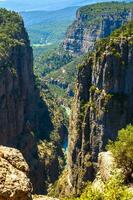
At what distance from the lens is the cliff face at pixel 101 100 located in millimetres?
110438

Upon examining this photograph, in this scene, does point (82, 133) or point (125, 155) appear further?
point (82, 133)

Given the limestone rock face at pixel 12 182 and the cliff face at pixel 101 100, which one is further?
the cliff face at pixel 101 100

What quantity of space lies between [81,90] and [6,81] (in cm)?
5114

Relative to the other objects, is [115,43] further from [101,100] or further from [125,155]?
[125,155]

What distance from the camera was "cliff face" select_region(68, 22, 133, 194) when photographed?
110438 mm

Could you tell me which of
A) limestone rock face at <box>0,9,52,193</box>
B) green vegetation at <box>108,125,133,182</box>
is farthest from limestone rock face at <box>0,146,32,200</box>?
limestone rock face at <box>0,9,52,193</box>

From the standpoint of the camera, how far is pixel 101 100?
113m

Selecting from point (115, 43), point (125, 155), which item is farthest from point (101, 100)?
point (125, 155)

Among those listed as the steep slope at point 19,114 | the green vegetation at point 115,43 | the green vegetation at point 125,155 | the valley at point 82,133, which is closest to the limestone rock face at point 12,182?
the valley at point 82,133

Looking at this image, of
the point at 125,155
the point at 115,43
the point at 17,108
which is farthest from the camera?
the point at 17,108

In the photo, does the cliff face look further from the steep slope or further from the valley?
the steep slope

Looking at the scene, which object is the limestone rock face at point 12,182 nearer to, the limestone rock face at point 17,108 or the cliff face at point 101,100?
the cliff face at point 101,100

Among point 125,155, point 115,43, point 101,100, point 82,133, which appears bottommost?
point 82,133

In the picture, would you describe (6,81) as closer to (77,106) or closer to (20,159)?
(77,106)
